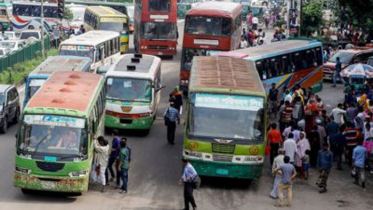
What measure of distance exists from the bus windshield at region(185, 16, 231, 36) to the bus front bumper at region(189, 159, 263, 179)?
17326mm

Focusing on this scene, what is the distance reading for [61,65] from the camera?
3181 cm

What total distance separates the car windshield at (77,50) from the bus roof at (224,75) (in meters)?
11.9

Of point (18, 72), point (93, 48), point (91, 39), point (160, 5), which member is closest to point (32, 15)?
point (160, 5)

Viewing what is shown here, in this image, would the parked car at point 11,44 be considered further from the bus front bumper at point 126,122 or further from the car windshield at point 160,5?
the bus front bumper at point 126,122

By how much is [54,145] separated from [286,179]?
5.72m

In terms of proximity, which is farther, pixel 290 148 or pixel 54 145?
pixel 290 148

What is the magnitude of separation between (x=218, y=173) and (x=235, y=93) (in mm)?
2262

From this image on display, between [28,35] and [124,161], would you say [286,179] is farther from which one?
[28,35]

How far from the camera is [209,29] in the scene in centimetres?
3997

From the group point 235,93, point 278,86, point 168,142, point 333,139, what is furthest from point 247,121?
point 278,86

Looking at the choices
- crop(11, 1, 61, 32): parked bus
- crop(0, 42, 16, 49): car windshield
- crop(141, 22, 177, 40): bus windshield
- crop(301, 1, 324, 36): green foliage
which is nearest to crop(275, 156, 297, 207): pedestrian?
crop(141, 22, 177, 40): bus windshield

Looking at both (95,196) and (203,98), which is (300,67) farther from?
(95,196)

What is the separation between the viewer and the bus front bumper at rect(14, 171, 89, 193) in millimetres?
20906

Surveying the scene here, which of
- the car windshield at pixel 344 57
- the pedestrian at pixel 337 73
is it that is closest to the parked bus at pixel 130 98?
the pedestrian at pixel 337 73
